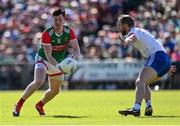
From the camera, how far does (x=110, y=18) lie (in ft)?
113

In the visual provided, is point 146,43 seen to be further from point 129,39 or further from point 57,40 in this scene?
point 57,40

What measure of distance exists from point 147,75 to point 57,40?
2.28 m

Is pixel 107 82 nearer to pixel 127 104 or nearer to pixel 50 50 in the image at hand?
pixel 127 104

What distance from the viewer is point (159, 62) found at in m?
15.8

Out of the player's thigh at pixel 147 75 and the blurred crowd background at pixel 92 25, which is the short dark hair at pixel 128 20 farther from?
the blurred crowd background at pixel 92 25

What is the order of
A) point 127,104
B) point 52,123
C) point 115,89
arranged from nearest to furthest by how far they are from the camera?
point 52,123 < point 127,104 < point 115,89

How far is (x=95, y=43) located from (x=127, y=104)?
11757mm

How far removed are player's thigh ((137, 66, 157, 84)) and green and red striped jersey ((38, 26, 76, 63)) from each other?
1.90m

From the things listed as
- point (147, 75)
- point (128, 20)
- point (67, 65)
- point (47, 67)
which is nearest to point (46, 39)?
point (47, 67)

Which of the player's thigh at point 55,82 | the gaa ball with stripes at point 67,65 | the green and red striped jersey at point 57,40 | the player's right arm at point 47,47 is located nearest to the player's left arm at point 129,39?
the gaa ball with stripes at point 67,65

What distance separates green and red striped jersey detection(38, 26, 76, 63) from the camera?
53.3ft

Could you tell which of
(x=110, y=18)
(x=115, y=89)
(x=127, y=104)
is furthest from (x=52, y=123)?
(x=110, y=18)

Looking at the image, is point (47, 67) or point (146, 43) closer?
point (146, 43)

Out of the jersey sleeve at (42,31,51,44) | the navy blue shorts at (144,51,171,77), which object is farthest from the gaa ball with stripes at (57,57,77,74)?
the navy blue shorts at (144,51,171,77)
